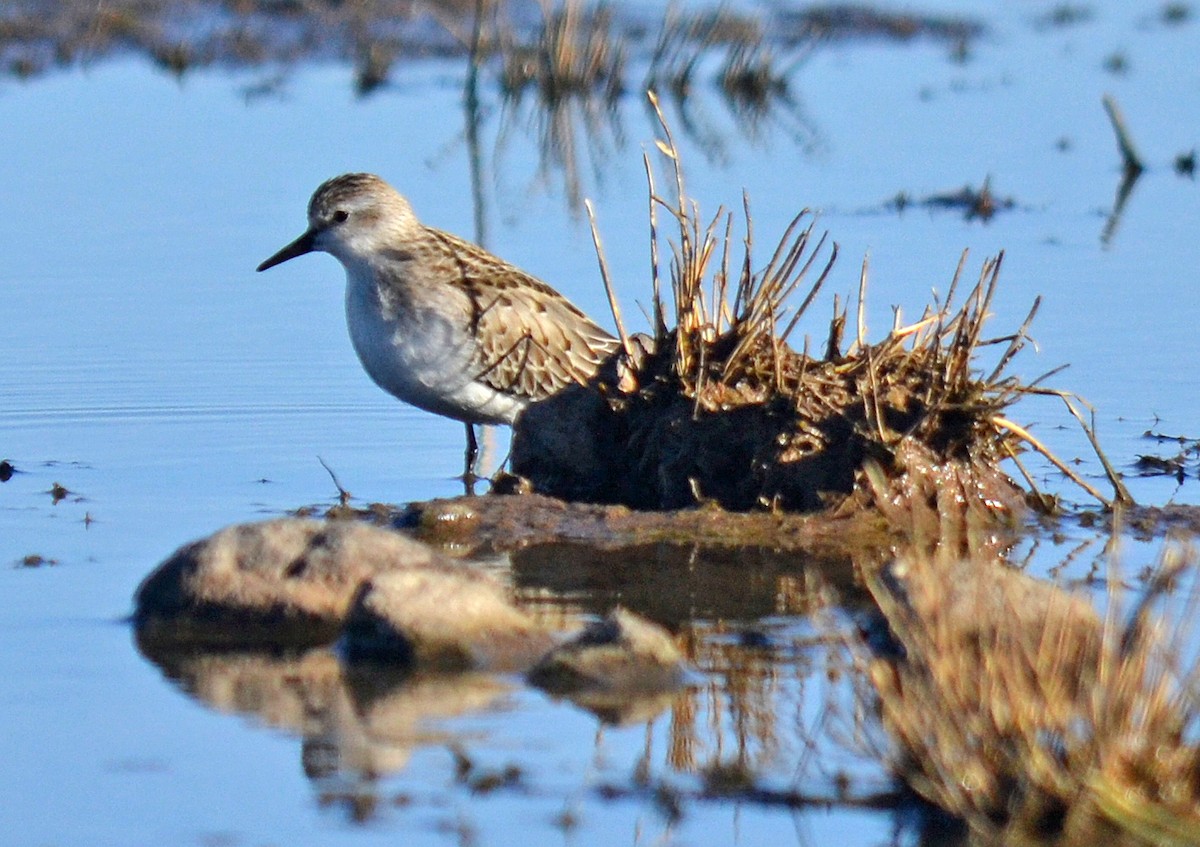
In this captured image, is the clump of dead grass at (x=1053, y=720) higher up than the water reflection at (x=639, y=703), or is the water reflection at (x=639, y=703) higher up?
the clump of dead grass at (x=1053, y=720)

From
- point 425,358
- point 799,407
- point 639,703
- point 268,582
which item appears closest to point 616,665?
point 639,703

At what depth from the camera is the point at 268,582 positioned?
665 cm

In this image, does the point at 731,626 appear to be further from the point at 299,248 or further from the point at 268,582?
the point at 299,248

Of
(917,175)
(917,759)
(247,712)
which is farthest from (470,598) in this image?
(917,175)

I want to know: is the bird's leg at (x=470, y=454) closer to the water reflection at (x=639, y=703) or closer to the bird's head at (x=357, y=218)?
the bird's head at (x=357, y=218)

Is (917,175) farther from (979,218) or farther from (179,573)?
(179,573)

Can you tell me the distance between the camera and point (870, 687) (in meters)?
5.52

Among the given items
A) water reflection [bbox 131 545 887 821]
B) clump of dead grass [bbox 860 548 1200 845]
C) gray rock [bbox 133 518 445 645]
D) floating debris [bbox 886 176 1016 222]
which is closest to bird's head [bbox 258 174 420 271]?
water reflection [bbox 131 545 887 821]

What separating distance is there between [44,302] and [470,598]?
6.06 meters

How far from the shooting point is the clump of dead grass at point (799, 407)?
26.9 feet

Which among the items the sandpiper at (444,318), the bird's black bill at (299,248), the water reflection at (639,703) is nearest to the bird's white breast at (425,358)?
the sandpiper at (444,318)

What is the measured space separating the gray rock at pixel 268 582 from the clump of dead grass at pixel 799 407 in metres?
1.96

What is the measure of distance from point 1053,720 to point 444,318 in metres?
5.09

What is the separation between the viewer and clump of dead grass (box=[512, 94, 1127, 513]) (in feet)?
26.9
